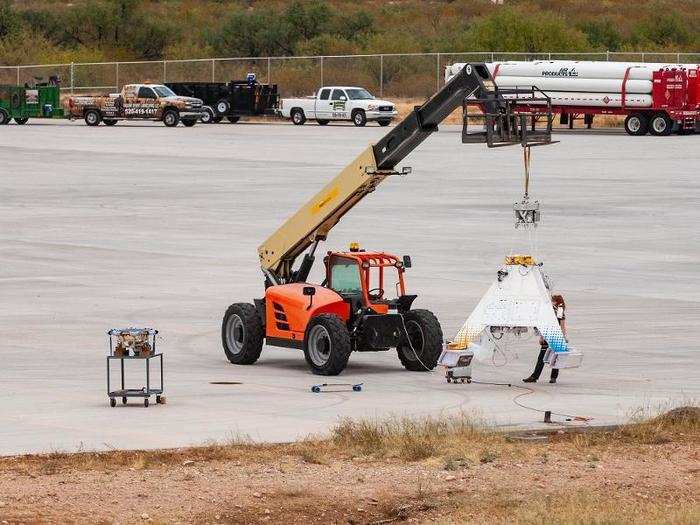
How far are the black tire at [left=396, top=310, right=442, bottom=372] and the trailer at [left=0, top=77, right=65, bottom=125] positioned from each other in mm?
63853

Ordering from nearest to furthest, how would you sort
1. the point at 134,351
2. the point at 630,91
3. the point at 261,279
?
the point at 134,351
the point at 261,279
the point at 630,91

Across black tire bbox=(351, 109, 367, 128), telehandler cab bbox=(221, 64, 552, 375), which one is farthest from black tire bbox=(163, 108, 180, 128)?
telehandler cab bbox=(221, 64, 552, 375)

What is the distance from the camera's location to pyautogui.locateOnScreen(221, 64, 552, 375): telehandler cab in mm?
18969

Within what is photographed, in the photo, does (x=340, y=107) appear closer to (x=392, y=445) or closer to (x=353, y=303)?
(x=353, y=303)

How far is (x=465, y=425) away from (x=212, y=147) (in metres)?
47.8

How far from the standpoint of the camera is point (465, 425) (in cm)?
1541

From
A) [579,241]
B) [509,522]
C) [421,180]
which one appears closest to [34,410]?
[509,522]

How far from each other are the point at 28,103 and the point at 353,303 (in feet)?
213

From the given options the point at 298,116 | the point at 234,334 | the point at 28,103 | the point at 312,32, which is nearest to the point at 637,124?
the point at 298,116

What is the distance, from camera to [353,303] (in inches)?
766

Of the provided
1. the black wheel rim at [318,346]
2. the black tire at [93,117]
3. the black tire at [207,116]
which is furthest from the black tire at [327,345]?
the black tire at [207,116]

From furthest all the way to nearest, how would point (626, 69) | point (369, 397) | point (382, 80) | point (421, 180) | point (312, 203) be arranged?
point (382, 80)
point (626, 69)
point (421, 180)
point (312, 203)
point (369, 397)

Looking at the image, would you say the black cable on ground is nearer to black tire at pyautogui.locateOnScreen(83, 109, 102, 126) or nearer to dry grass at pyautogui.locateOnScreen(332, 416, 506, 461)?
dry grass at pyautogui.locateOnScreen(332, 416, 506, 461)

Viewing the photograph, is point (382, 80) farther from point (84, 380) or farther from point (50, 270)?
point (84, 380)
